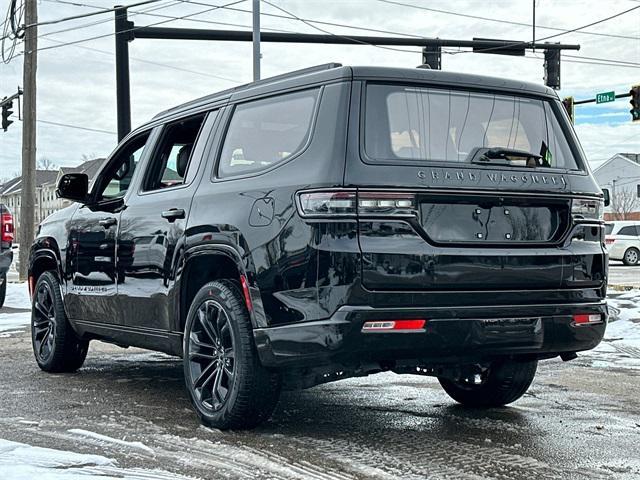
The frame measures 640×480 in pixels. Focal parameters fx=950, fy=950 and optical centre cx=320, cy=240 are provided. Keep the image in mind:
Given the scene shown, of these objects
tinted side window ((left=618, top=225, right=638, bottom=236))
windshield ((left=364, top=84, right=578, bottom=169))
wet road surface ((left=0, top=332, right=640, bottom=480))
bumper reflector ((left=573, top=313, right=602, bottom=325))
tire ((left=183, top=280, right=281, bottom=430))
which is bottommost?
wet road surface ((left=0, top=332, right=640, bottom=480))

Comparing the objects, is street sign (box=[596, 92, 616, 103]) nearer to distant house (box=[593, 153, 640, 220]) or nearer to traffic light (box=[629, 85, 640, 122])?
traffic light (box=[629, 85, 640, 122])

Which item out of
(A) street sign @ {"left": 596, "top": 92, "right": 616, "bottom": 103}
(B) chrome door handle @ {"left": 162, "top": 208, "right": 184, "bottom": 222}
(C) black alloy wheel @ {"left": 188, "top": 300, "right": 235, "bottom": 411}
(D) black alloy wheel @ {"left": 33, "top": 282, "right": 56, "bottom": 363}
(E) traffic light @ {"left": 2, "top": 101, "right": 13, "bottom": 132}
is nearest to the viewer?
(C) black alloy wheel @ {"left": 188, "top": 300, "right": 235, "bottom": 411}

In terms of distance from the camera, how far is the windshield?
472 cm

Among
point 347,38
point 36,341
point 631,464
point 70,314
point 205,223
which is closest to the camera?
point 631,464

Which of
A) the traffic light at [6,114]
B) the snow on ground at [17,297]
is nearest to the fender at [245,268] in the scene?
the snow on ground at [17,297]

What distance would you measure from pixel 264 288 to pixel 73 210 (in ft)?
9.67

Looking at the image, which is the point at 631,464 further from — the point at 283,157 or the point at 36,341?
the point at 36,341

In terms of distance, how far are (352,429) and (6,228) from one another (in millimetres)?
8915

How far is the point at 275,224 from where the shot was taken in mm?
4691

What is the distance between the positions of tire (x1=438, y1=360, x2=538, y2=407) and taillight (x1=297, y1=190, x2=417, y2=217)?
4.98ft

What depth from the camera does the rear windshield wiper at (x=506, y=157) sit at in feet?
15.9

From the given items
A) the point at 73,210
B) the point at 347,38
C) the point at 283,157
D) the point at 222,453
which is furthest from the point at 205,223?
the point at 347,38

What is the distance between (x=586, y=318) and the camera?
4.96 m

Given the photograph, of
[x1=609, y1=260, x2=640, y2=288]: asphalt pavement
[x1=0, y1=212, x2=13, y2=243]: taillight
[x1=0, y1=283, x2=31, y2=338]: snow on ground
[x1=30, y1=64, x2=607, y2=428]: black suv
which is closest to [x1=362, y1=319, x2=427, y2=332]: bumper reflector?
[x1=30, y1=64, x2=607, y2=428]: black suv
